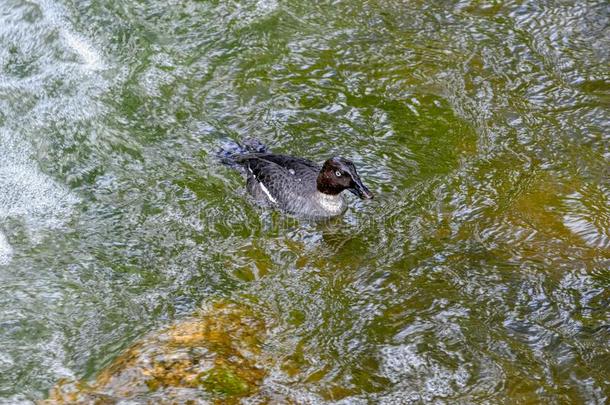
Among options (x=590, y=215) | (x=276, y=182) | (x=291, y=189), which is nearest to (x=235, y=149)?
(x=276, y=182)

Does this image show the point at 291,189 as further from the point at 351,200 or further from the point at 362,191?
the point at 362,191

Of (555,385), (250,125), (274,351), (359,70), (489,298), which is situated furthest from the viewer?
(359,70)

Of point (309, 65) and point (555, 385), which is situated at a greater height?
point (309, 65)

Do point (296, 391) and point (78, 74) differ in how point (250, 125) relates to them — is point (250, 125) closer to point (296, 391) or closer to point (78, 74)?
point (78, 74)

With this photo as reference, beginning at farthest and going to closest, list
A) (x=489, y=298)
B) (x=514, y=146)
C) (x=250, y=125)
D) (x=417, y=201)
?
(x=250, y=125), (x=514, y=146), (x=417, y=201), (x=489, y=298)

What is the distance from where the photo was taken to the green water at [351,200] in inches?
249

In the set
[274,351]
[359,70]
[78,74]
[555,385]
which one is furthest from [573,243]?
[78,74]

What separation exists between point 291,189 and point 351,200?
627mm

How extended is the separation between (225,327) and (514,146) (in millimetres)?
3544

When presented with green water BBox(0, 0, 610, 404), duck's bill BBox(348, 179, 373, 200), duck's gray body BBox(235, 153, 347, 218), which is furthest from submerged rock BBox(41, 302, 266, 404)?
duck's gray body BBox(235, 153, 347, 218)

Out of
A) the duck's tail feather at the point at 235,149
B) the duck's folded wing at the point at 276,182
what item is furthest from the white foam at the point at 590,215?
the duck's tail feather at the point at 235,149

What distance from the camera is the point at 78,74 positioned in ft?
32.1

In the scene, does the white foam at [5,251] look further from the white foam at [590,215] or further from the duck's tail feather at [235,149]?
the white foam at [590,215]

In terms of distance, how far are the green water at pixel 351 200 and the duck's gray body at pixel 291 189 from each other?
16 centimetres
